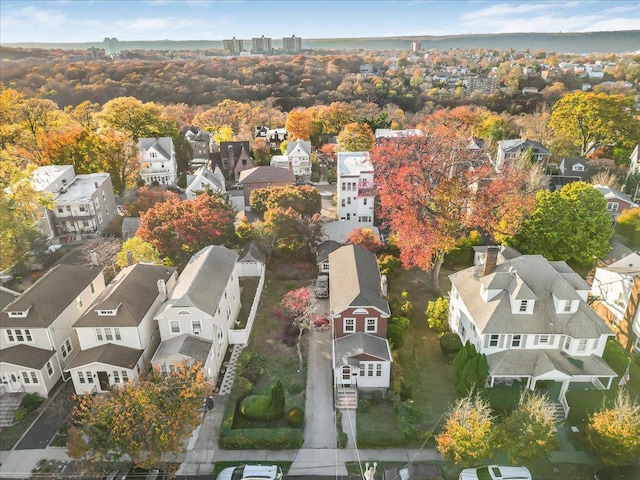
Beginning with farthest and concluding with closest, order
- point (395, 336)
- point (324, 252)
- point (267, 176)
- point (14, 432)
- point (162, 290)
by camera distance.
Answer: point (267, 176), point (324, 252), point (162, 290), point (395, 336), point (14, 432)

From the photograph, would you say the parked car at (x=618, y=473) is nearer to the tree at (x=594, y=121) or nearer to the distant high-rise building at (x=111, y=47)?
the tree at (x=594, y=121)

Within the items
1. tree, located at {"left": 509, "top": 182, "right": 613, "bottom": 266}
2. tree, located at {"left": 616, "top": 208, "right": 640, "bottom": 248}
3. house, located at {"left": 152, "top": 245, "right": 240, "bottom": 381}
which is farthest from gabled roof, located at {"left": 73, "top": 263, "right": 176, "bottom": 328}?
tree, located at {"left": 616, "top": 208, "right": 640, "bottom": 248}

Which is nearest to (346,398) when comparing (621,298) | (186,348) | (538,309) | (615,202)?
(186,348)

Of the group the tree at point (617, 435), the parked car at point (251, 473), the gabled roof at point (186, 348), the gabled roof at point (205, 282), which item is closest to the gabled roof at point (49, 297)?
the gabled roof at point (205, 282)

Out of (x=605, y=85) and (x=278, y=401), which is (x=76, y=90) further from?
(x=605, y=85)

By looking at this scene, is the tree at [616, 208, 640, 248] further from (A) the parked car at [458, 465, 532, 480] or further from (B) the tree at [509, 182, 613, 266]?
(A) the parked car at [458, 465, 532, 480]

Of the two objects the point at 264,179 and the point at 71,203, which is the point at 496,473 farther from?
the point at 71,203

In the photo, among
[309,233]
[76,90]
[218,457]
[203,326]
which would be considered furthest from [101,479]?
[76,90]
